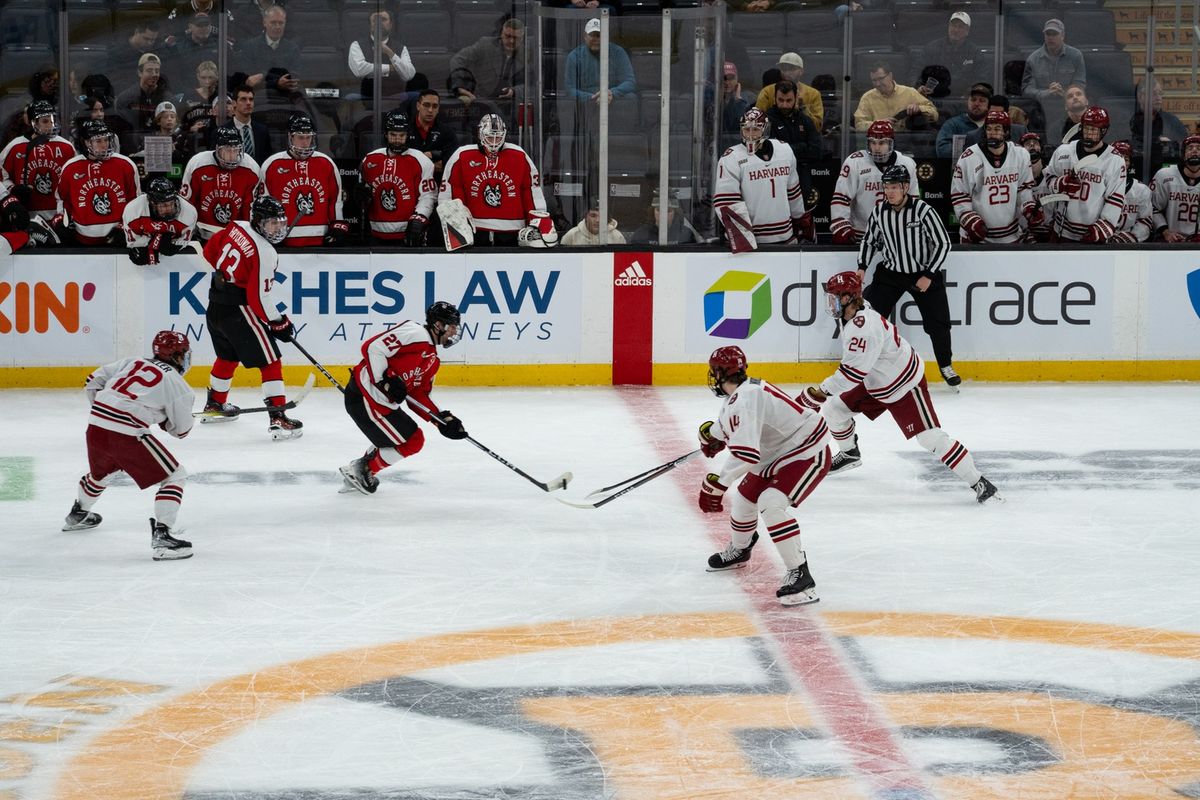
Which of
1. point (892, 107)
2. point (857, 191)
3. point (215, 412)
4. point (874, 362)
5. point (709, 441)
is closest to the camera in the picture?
point (709, 441)

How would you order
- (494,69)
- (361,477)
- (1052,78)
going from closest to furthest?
(361,477), (494,69), (1052,78)

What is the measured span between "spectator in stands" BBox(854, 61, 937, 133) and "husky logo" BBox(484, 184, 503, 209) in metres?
2.26

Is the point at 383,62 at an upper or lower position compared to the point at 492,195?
upper

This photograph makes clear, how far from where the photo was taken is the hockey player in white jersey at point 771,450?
5.04 meters

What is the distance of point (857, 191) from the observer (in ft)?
31.0

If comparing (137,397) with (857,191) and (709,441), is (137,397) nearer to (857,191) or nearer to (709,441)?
(709,441)

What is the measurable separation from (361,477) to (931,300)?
12.5 ft

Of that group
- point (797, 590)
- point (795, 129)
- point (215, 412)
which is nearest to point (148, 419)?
point (797, 590)

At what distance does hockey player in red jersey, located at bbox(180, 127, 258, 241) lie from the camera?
9.02 m

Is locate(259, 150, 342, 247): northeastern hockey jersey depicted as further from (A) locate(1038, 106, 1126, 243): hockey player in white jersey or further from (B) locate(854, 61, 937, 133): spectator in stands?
(A) locate(1038, 106, 1126, 243): hockey player in white jersey

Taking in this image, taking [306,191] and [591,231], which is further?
[591,231]

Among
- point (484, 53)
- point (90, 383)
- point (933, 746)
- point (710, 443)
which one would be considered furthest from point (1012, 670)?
point (484, 53)

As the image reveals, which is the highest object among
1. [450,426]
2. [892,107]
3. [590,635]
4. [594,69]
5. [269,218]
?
[594,69]

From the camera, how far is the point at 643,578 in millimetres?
5465
